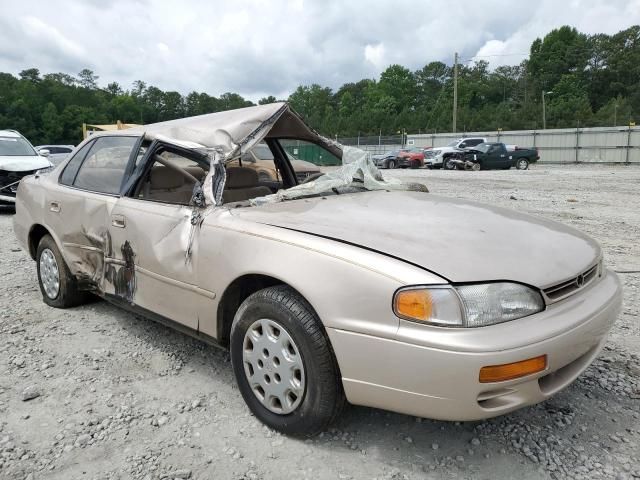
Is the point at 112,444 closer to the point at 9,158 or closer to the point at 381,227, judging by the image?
the point at 381,227

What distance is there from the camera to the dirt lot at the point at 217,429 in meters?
2.16

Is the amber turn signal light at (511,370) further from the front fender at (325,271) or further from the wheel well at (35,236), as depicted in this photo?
the wheel well at (35,236)

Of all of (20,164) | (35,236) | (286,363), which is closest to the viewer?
(286,363)

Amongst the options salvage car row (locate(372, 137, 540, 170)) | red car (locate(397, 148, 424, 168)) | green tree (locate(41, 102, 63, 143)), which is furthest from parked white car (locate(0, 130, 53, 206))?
green tree (locate(41, 102, 63, 143))

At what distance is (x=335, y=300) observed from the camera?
6.81ft

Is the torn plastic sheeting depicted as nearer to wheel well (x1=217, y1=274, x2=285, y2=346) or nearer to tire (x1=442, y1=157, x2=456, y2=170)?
wheel well (x1=217, y1=274, x2=285, y2=346)

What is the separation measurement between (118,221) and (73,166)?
109 centimetres

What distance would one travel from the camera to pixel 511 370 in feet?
6.19

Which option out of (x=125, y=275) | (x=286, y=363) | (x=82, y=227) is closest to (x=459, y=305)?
(x=286, y=363)

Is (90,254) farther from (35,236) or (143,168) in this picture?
(35,236)

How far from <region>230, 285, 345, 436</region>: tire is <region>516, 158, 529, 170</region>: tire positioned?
87.9 ft

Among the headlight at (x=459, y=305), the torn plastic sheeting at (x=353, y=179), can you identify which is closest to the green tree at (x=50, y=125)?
the torn plastic sheeting at (x=353, y=179)

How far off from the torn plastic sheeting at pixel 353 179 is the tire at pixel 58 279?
79.3 inches

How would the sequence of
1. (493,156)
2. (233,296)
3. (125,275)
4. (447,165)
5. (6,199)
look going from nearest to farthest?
(233,296) → (125,275) → (6,199) → (493,156) → (447,165)
